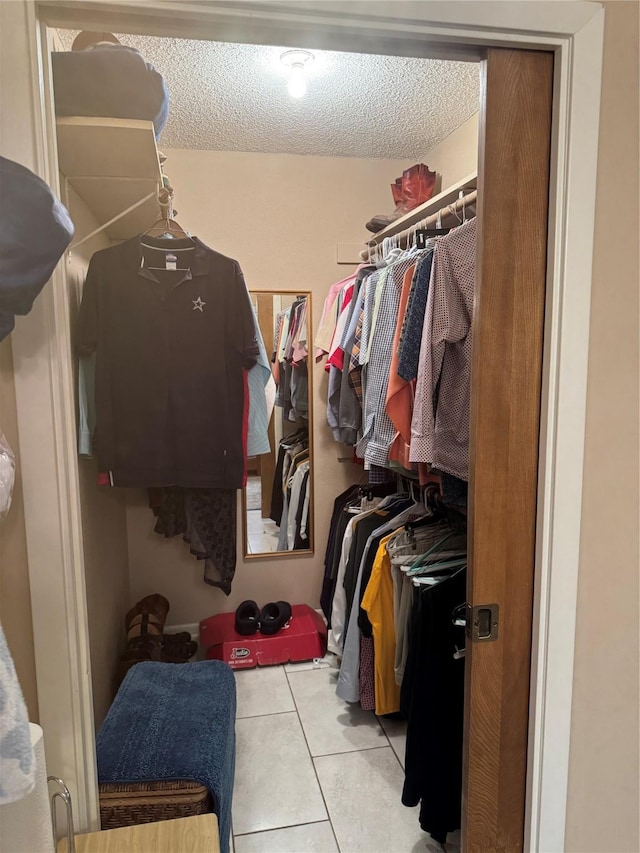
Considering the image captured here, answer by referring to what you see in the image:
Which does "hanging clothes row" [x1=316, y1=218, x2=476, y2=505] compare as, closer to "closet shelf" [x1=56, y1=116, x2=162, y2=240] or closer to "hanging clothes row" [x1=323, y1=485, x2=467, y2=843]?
"hanging clothes row" [x1=323, y1=485, x2=467, y2=843]

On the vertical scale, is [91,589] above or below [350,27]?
below

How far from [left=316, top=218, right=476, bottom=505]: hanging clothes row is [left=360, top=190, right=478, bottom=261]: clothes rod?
0.17m

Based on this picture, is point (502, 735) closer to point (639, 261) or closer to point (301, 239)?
point (639, 261)

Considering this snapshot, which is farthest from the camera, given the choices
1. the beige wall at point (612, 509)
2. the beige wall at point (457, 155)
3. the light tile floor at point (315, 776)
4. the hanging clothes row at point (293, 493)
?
the hanging clothes row at point (293, 493)

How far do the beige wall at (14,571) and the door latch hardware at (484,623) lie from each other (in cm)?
78

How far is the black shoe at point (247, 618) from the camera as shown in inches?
104

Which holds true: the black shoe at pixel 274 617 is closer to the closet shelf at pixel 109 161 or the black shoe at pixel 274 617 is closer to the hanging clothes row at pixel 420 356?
the hanging clothes row at pixel 420 356

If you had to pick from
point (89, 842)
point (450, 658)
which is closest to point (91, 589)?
point (89, 842)

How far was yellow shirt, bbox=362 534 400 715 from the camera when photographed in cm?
193

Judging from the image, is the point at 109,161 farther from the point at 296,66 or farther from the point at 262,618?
the point at 262,618

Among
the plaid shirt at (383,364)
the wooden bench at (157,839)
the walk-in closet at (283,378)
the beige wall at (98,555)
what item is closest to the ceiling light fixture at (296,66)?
the walk-in closet at (283,378)

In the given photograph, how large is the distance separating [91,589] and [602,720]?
155cm

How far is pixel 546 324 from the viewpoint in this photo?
0.94 m

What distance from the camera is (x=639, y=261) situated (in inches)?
36.0
